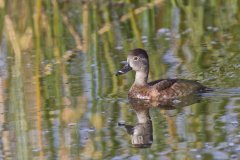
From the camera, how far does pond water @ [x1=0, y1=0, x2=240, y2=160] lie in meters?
7.36

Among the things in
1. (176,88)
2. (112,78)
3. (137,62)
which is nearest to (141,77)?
(137,62)

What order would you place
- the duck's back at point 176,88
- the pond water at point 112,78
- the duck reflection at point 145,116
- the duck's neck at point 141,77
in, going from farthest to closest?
1. the duck's neck at point 141,77
2. the duck's back at point 176,88
3. the duck reflection at point 145,116
4. the pond water at point 112,78

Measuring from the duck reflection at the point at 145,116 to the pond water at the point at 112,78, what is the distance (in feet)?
0.04

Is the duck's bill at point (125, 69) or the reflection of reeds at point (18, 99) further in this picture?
the duck's bill at point (125, 69)

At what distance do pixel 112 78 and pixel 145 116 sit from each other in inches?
61.3

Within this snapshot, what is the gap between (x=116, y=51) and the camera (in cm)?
1125

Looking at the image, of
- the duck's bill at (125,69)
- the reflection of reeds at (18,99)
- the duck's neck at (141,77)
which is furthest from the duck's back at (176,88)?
the reflection of reeds at (18,99)

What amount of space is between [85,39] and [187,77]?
2221mm

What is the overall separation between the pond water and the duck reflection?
12 millimetres

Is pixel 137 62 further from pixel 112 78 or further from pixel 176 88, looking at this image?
pixel 176 88

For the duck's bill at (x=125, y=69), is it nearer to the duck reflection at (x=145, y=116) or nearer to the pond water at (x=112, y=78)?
the pond water at (x=112, y=78)

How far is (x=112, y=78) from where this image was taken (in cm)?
989

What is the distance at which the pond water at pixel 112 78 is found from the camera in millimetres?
7355

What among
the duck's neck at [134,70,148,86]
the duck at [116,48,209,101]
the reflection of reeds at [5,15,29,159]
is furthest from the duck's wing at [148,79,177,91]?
the reflection of reeds at [5,15,29,159]
